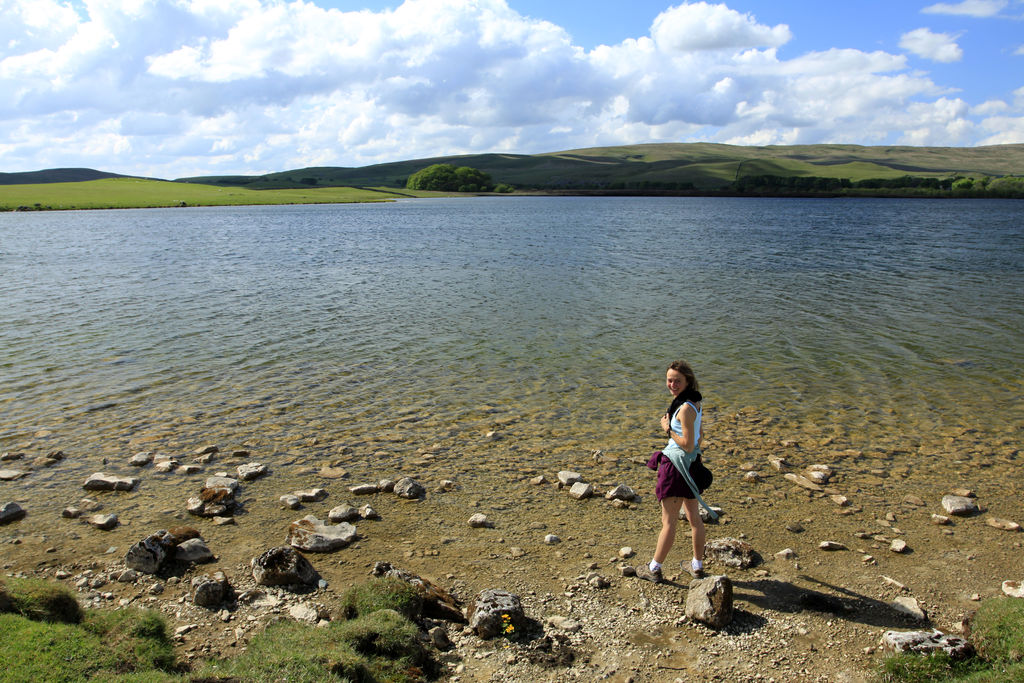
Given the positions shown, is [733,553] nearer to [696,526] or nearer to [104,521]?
[696,526]

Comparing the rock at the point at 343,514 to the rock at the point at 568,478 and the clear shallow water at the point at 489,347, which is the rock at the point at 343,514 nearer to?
the clear shallow water at the point at 489,347

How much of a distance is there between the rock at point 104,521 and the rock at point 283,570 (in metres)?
2.82

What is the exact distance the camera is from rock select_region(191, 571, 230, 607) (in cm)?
716

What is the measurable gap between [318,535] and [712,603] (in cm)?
492

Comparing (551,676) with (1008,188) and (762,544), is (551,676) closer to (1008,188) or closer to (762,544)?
(762,544)

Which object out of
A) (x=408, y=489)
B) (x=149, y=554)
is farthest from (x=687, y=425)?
(x=149, y=554)

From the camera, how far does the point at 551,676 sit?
20.4 ft

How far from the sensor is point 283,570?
7.61 meters

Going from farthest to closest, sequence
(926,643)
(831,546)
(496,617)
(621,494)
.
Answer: (621,494) → (831,546) → (496,617) → (926,643)

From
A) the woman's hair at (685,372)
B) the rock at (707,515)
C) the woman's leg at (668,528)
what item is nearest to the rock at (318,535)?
the woman's leg at (668,528)

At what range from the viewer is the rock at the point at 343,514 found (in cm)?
940

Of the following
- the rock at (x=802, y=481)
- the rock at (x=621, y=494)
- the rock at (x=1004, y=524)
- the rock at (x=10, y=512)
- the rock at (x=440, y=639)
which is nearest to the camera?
the rock at (x=440, y=639)

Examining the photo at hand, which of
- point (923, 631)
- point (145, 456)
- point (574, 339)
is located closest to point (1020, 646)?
point (923, 631)

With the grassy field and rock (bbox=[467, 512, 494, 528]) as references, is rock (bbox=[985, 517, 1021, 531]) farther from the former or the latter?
the grassy field
